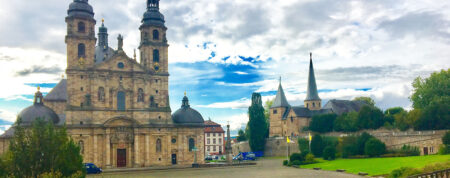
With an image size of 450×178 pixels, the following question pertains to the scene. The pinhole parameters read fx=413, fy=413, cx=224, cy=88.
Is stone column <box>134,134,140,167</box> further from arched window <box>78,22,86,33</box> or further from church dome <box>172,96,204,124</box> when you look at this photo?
arched window <box>78,22,86,33</box>

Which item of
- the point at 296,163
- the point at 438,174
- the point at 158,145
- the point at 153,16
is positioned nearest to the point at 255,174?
the point at 296,163

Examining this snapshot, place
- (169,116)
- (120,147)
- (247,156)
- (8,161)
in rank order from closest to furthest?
(8,161) → (120,147) → (169,116) → (247,156)

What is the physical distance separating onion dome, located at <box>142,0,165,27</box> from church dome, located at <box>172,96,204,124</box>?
47.3 feet

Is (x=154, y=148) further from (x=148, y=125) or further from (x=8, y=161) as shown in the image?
(x=8, y=161)

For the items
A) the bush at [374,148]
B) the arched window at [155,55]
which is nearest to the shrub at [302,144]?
the bush at [374,148]

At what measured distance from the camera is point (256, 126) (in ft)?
283

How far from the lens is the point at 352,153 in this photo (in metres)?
57.5

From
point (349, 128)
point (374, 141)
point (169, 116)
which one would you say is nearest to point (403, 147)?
point (374, 141)

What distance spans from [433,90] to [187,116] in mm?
43667

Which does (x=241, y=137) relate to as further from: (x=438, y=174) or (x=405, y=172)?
(x=438, y=174)

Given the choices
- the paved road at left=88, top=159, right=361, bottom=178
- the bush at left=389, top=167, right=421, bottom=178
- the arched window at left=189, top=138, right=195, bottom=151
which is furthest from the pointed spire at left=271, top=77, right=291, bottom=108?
the bush at left=389, top=167, right=421, bottom=178

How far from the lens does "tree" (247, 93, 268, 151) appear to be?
86062 millimetres

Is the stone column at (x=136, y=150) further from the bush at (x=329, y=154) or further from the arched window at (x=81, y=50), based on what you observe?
the bush at (x=329, y=154)

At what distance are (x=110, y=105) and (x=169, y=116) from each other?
362 inches
